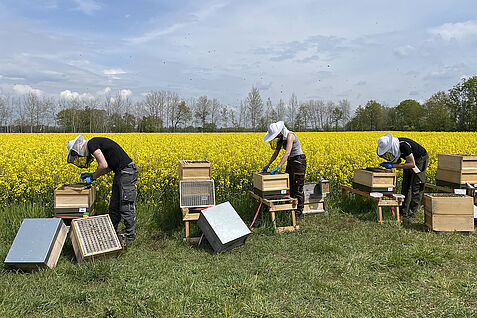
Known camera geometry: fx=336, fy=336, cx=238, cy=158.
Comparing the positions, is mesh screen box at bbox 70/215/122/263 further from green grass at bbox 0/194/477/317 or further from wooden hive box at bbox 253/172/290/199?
wooden hive box at bbox 253/172/290/199

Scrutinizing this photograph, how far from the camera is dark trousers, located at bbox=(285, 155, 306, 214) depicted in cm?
761

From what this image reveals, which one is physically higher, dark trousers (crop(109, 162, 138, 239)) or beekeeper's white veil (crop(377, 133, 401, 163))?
beekeeper's white veil (crop(377, 133, 401, 163))

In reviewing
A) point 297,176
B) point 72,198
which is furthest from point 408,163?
point 72,198

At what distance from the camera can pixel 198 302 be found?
164 inches

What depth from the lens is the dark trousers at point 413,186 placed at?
26.8 ft

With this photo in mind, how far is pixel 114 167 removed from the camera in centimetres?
611

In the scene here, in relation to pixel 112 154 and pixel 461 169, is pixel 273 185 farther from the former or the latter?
pixel 461 169

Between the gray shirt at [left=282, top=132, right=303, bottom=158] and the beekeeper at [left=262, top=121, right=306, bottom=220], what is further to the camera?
the gray shirt at [left=282, top=132, right=303, bottom=158]

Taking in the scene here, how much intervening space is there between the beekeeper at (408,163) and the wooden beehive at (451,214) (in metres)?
0.98

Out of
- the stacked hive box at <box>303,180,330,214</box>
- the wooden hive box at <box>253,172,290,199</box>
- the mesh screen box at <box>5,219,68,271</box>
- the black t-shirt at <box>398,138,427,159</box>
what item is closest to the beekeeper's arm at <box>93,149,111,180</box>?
the mesh screen box at <box>5,219,68,271</box>

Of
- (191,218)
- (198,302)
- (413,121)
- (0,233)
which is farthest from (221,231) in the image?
(413,121)

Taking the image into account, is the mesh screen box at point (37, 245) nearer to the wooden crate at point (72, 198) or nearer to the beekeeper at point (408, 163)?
the wooden crate at point (72, 198)

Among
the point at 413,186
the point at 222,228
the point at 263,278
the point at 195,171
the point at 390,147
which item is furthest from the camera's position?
the point at 413,186

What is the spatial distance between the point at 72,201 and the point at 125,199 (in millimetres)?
926
